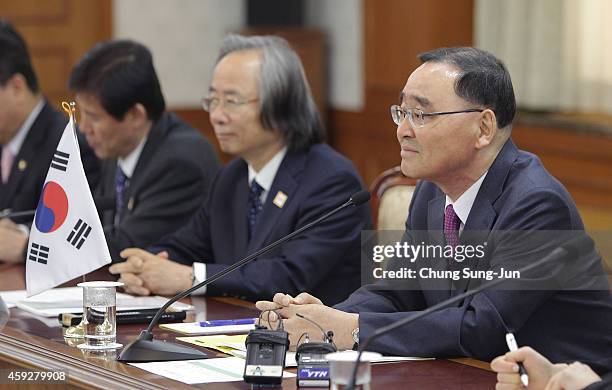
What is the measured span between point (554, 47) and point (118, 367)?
4587mm

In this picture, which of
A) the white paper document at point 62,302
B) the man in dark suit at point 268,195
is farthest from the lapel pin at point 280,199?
the white paper document at point 62,302

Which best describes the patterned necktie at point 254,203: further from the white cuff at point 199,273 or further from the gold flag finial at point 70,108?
the gold flag finial at point 70,108

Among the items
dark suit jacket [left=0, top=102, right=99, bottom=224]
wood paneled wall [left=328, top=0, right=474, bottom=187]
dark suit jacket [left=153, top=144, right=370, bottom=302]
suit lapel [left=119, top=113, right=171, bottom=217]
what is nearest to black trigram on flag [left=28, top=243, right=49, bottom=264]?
dark suit jacket [left=153, top=144, right=370, bottom=302]

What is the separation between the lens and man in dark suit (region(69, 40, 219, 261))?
13.3 ft

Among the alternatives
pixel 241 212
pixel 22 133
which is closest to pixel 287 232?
pixel 241 212

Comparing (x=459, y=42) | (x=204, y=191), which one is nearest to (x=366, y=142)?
(x=459, y=42)

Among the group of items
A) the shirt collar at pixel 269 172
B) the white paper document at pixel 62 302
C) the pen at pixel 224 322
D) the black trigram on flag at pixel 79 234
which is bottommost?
the white paper document at pixel 62 302

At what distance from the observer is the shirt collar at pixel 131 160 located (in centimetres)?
418

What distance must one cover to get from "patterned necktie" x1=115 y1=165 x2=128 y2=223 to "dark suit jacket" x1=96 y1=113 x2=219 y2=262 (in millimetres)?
26

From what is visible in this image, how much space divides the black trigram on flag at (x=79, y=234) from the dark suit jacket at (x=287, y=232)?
532 millimetres

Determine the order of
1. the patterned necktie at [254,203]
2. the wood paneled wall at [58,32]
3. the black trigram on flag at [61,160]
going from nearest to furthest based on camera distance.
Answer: the black trigram on flag at [61,160]
the patterned necktie at [254,203]
the wood paneled wall at [58,32]

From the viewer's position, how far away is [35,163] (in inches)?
178

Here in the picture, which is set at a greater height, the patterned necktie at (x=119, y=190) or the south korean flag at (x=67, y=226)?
the south korean flag at (x=67, y=226)

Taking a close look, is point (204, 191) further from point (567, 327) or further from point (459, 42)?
point (459, 42)
